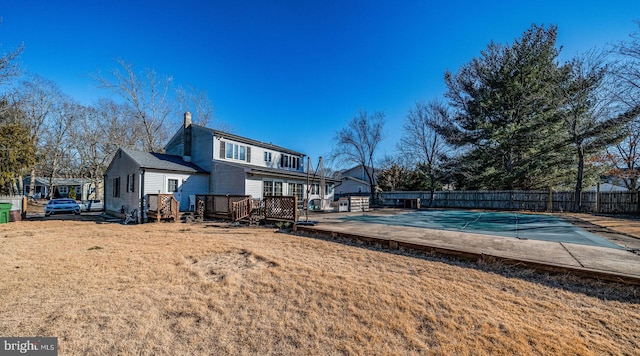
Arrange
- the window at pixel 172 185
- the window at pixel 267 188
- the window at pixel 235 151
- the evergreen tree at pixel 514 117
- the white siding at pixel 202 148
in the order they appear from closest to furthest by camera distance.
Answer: the window at pixel 172 185, the window at pixel 267 188, the white siding at pixel 202 148, the window at pixel 235 151, the evergreen tree at pixel 514 117

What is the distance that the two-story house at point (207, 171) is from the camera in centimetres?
1465

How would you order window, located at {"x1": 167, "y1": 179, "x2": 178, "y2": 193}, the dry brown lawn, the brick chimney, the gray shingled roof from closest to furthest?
1. the dry brown lawn
2. the gray shingled roof
3. window, located at {"x1": 167, "y1": 179, "x2": 178, "y2": 193}
4. the brick chimney

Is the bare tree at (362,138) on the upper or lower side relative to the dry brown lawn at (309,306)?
upper

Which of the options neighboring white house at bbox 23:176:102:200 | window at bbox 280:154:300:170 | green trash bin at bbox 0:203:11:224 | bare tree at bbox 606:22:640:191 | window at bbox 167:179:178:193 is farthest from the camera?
neighboring white house at bbox 23:176:102:200

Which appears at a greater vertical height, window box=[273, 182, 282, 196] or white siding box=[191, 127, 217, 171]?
white siding box=[191, 127, 217, 171]

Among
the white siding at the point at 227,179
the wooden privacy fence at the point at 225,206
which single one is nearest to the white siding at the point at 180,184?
the white siding at the point at 227,179

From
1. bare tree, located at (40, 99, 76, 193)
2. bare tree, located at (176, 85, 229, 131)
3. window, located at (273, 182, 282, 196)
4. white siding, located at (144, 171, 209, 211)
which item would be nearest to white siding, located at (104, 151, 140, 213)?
white siding, located at (144, 171, 209, 211)

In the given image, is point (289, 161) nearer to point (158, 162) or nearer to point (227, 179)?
point (227, 179)

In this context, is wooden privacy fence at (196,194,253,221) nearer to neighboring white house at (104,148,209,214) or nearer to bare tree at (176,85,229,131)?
neighboring white house at (104,148,209,214)

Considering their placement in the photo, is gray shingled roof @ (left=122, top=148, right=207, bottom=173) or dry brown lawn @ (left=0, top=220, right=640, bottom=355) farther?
gray shingled roof @ (left=122, top=148, right=207, bottom=173)

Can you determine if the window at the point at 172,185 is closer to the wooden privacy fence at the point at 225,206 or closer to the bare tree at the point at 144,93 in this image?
the wooden privacy fence at the point at 225,206

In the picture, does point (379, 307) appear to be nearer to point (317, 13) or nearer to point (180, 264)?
point (180, 264)

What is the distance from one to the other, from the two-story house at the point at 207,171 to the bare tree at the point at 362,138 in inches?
427

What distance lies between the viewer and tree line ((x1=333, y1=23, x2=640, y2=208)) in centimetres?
1642
